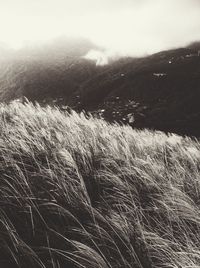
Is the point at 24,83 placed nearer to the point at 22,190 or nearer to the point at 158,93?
the point at 158,93

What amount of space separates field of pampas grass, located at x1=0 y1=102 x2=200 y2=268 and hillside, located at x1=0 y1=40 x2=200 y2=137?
71.2m

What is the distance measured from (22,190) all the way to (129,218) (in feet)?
2.30

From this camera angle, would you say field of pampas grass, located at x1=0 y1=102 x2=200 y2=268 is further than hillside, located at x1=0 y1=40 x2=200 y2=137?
No

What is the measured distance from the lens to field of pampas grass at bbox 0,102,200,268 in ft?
5.01

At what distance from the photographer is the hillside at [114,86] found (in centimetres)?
9525

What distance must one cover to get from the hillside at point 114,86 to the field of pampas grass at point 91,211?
2804 inches

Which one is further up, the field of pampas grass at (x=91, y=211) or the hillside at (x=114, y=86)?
the field of pampas grass at (x=91, y=211)

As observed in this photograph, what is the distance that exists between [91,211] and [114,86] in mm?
135612

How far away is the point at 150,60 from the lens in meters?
168

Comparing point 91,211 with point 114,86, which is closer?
point 91,211

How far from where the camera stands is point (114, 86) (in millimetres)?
136000

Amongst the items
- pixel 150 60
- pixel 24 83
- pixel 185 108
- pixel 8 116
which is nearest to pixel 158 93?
pixel 185 108

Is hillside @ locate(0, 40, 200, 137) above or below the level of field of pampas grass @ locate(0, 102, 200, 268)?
below

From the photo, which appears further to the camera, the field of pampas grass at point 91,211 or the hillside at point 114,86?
the hillside at point 114,86
